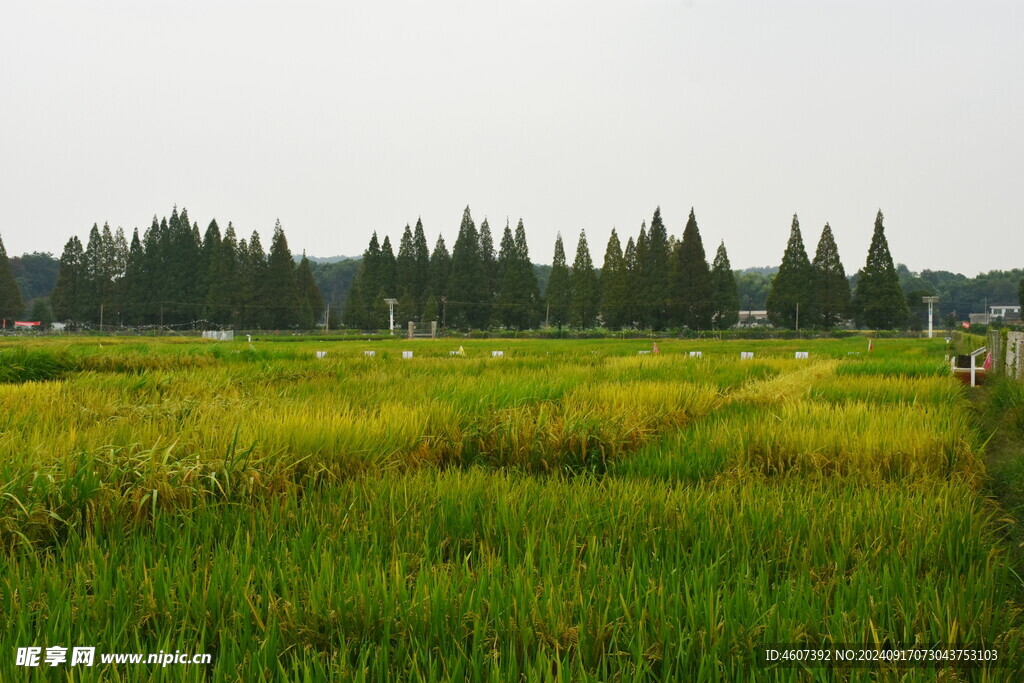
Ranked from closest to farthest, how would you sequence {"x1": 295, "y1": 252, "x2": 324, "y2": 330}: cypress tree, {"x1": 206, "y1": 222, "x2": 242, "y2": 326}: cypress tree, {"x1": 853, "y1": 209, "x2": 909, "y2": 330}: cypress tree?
{"x1": 853, "y1": 209, "x2": 909, "y2": 330}: cypress tree → {"x1": 206, "y1": 222, "x2": 242, "y2": 326}: cypress tree → {"x1": 295, "y1": 252, "x2": 324, "y2": 330}: cypress tree

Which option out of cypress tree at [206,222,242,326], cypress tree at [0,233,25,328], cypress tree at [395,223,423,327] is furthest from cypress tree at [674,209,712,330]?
cypress tree at [0,233,25,328]

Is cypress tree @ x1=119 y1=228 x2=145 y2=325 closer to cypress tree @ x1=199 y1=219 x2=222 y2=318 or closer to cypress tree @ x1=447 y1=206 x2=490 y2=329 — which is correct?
cypress tree @ x1=199 y1=219 x2=222 y2=318

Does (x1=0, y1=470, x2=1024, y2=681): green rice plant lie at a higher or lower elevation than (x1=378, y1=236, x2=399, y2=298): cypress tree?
lower

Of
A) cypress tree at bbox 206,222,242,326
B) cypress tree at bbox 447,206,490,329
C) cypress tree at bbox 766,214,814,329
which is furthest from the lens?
cypress tree at bbox 447,206,490,329

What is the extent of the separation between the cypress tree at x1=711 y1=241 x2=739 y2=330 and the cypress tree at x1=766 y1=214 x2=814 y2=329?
4.67m

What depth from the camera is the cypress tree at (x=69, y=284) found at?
2547 inches

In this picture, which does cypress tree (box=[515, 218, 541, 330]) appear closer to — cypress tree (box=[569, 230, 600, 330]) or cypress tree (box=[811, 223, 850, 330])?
cypress tree (box=[569, 230, 600, 330])

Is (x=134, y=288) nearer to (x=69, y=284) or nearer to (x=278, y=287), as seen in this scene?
(x=69, y=284)

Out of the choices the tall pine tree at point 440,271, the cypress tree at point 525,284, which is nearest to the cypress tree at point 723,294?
the cypress tree at point 525,284

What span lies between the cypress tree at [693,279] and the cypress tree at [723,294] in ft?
6.98

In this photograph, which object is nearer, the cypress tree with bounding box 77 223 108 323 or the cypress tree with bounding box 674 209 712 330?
the cypress tree with bounding box 674 209 712 330

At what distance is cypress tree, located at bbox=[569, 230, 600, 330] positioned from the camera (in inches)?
2606

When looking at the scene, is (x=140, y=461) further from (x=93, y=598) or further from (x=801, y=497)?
(x=801, y=497)

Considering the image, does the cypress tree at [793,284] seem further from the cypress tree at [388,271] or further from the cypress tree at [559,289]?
the cypress tree at [388,271]
